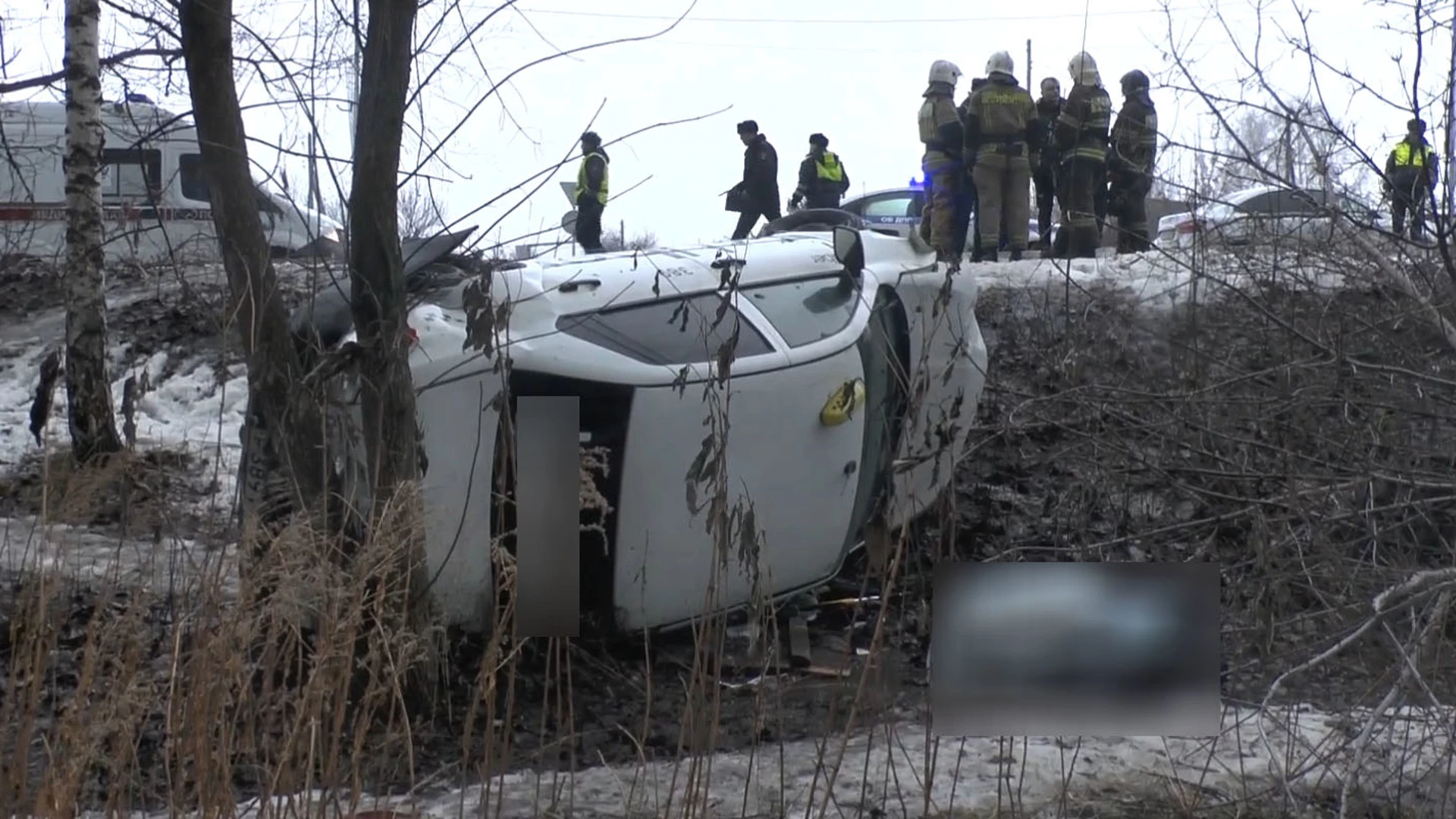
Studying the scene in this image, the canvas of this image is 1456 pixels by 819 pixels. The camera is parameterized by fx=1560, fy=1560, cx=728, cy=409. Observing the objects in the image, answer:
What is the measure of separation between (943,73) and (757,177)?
2334 mm

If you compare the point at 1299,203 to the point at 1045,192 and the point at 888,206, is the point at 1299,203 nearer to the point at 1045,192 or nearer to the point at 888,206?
the point at 1045,192

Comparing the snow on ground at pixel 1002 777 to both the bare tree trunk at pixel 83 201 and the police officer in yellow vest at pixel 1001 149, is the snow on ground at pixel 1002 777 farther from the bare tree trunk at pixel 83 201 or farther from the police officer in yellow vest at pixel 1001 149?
the police officer in yellow vest at pixel 1001 149

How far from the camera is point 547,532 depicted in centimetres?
368

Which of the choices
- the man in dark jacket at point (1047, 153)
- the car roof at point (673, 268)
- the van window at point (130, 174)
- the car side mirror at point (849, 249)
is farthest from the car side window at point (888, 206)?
the car side mirror at point (849, 249)

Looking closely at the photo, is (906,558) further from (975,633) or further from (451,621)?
(451,621)

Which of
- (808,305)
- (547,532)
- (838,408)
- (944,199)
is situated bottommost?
(547,532)

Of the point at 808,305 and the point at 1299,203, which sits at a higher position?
the point at 1299,203

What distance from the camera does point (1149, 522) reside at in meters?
5.42

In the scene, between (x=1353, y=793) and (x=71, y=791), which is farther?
(x=1353, y=793)

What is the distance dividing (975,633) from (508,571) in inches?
40.8

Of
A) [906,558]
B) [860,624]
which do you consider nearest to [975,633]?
[906,558]

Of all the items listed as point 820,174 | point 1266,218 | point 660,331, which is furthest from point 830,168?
point 660,331

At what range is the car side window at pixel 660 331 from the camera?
5027mm

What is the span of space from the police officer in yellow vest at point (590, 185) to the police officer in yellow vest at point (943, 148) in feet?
21.3
